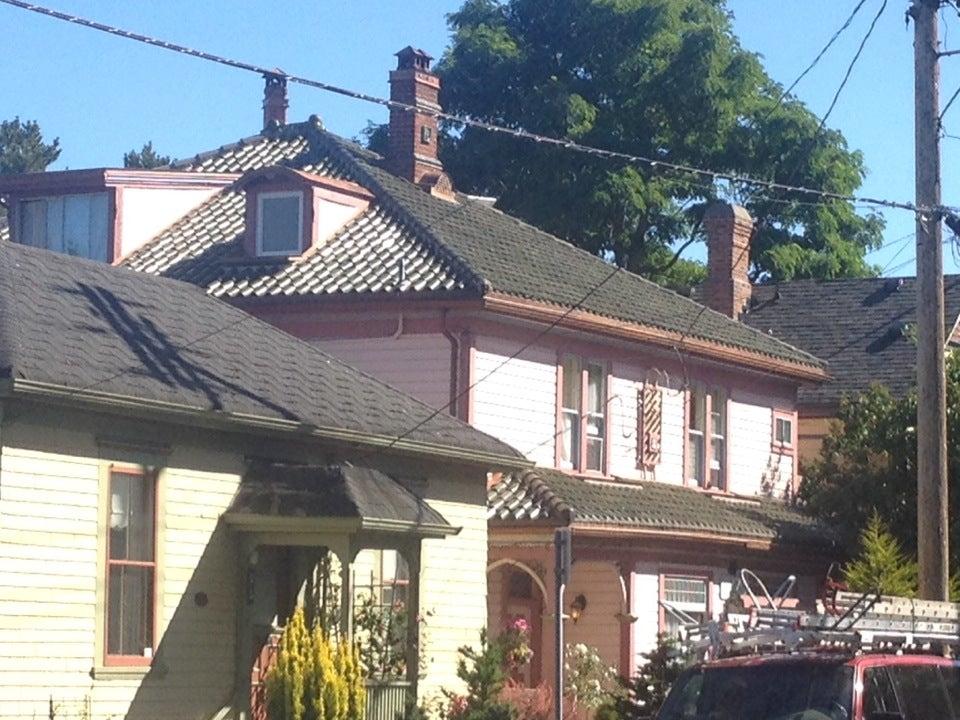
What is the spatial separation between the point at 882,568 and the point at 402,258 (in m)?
8.46

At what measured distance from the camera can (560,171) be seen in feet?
184

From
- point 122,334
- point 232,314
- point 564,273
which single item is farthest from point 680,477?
point 122,334

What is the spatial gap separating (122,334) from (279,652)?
3.84 metres

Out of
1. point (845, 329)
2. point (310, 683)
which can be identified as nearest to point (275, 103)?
point (845, 329)

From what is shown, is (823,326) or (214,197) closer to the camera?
(214,197)

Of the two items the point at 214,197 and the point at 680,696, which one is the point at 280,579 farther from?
the point at 214,197

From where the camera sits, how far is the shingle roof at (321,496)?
20516 millimetres

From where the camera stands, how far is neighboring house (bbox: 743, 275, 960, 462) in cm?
4222

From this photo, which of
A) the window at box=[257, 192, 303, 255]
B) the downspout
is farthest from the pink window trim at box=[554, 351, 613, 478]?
the window at box=[257, 192, 303, 255]

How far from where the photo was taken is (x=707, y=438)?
34.2 m

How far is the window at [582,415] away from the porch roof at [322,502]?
905cm

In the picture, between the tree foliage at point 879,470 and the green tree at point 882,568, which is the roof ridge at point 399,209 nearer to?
the green tree at point 882,568

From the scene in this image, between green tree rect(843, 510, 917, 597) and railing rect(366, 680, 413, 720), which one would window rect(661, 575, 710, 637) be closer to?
green tree rect(843, 510, 917, 597)

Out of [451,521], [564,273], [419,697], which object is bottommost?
[419,697]
